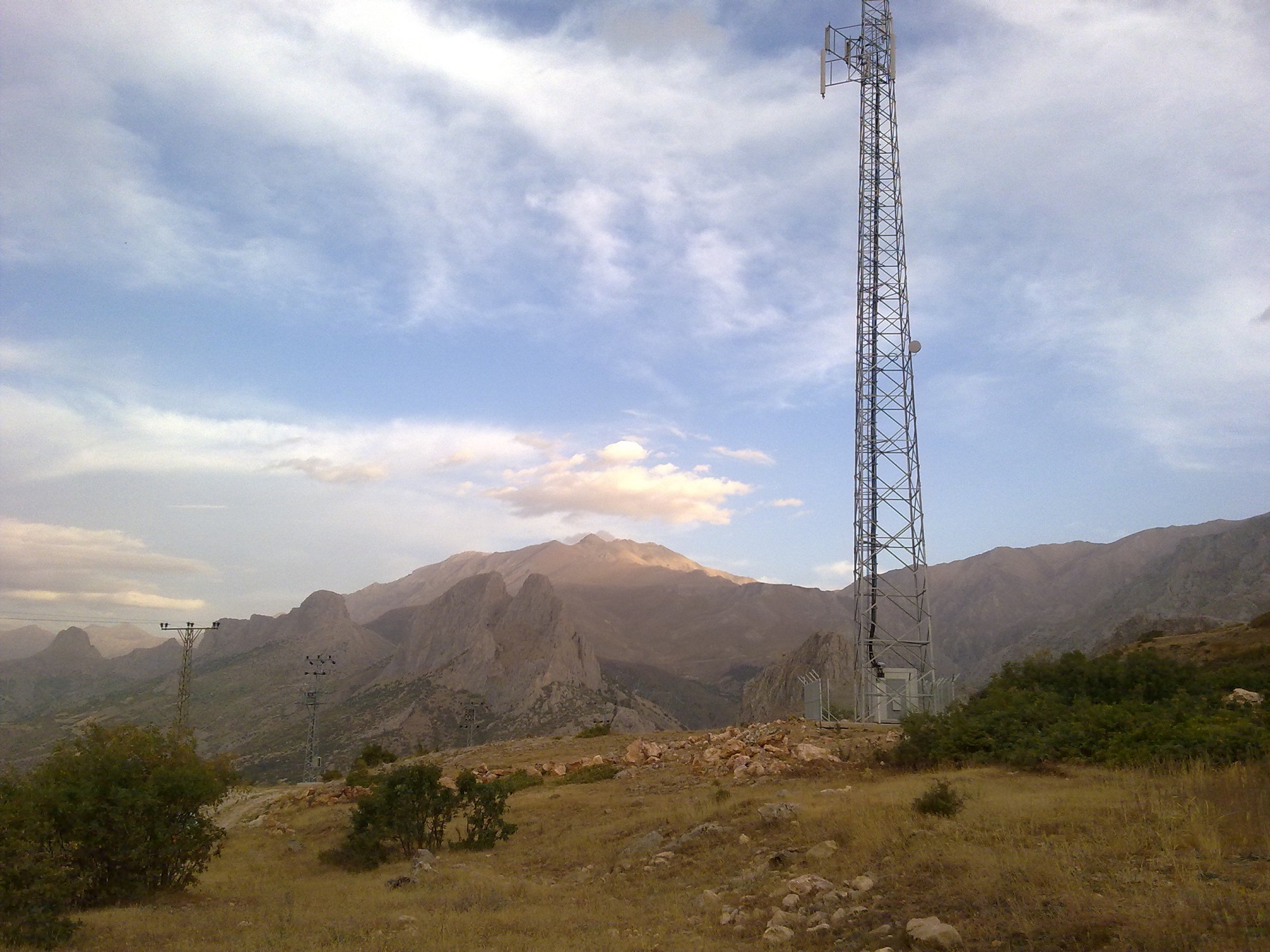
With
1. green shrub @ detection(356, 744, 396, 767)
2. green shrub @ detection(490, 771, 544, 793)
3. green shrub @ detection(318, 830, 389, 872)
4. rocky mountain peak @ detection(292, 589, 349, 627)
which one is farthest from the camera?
rocky mountain peak @ detection(292, 589, 349, 627)

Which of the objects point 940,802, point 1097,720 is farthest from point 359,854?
point 1097,720

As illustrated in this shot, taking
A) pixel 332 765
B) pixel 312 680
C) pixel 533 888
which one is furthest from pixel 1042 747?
pixel 312 680

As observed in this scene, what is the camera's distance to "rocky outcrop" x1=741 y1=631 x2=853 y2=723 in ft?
331

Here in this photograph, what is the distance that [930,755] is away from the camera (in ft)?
66.3

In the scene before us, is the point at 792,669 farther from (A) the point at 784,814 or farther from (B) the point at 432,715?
(A) the point at 784,814

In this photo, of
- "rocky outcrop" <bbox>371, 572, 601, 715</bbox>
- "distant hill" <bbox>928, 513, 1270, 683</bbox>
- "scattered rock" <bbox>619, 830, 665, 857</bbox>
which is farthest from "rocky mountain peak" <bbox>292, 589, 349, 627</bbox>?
"scattered rock" <bbox>619, 830, 665, 857</bbox>

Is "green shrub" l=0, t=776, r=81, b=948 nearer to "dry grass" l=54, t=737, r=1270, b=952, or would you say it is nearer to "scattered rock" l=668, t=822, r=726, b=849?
"dry grass" l=54, t=737, r=1270, b=952

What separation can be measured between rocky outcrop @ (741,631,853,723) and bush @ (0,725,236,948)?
8155cm

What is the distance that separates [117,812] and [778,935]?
1324 centimetres

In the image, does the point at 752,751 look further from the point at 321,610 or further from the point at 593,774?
the point at 321,610

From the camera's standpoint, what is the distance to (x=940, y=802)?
13.3 m

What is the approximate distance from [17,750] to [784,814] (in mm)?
134796

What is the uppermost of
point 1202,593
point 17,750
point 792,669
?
point 1202,593

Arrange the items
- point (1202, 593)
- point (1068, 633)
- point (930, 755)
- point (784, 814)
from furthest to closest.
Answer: point (1068, 633)
point (1202, 593)
point (930, 755)
point (784, 814)
